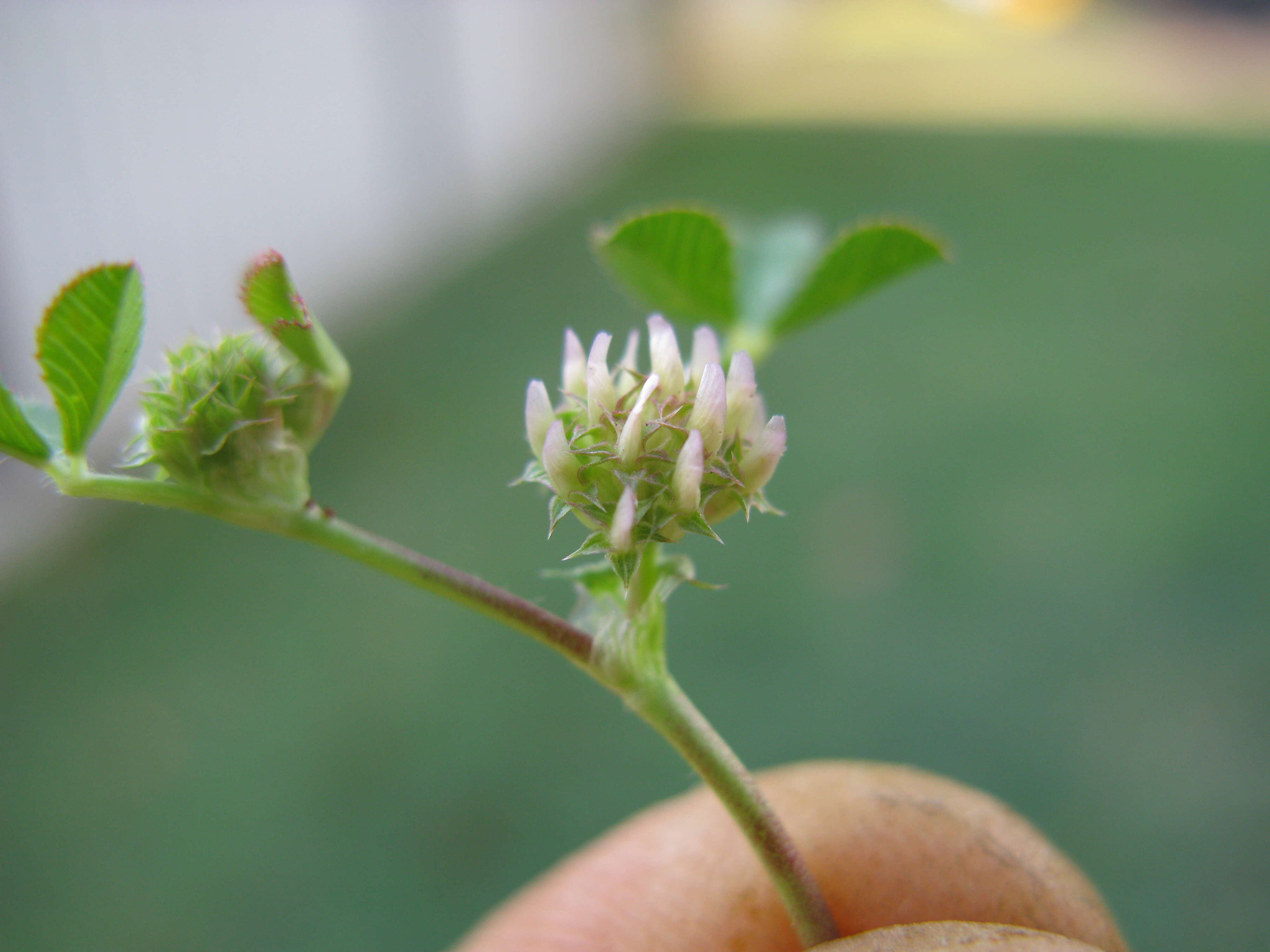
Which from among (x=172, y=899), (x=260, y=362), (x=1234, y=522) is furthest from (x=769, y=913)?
(x=1234, y=522)

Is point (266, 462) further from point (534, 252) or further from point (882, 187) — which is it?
point (882, 187)

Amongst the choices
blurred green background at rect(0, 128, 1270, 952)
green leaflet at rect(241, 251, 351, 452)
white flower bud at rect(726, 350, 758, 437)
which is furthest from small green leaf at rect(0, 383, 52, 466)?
blurred green background at rect(0, 128, 1270, 952)

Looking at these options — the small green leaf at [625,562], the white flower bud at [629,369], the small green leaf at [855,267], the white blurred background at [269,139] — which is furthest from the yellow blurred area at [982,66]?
the small green leaf at [625,562]

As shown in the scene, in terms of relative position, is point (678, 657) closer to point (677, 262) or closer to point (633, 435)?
point (677, 262)

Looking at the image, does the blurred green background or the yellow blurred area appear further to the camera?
the yellow blurred area

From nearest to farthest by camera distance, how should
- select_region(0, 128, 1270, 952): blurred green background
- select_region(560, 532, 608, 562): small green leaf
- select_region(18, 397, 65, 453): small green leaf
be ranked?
select_region(560, 532, 608, 562): small green leaf
select_region(18, 397, 65, 453): small green leaf
select_region(0, 128, 1270, 952): blurred green background

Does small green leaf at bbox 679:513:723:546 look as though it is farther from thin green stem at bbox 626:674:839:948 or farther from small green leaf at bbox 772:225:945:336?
small green leaf at bbox 772:225:945:336

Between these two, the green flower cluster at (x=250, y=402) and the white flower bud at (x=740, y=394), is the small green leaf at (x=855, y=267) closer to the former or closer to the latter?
the white flower bud at (x=740, y=394)

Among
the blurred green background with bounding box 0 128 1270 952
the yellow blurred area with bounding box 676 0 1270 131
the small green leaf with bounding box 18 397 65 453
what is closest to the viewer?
the small green leaf with bounding box 18 397 65 453
